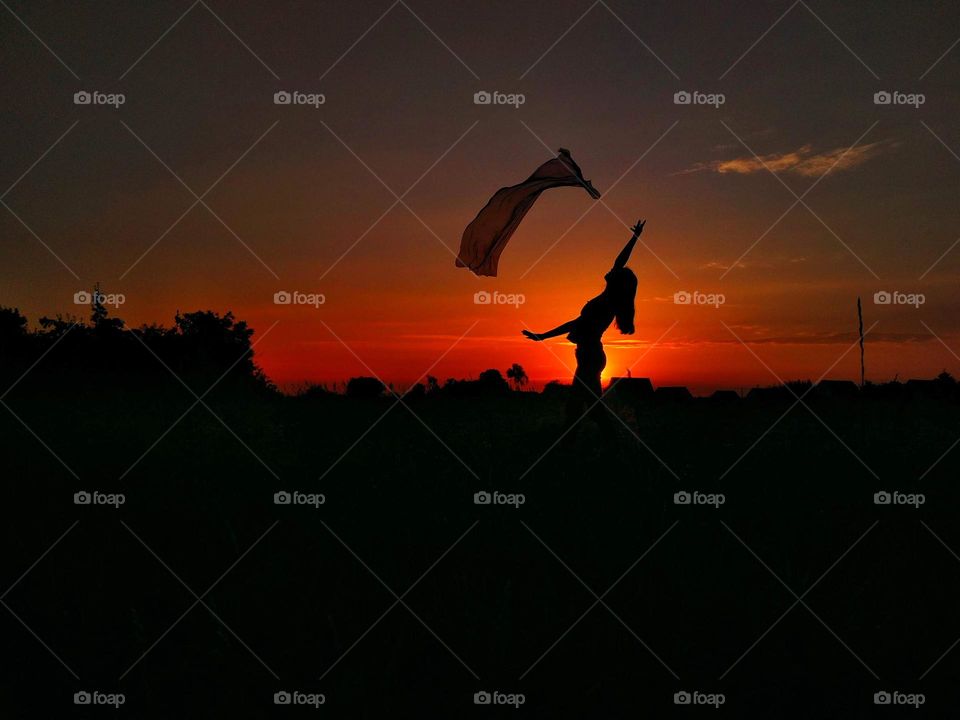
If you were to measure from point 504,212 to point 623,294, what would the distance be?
1836 mm

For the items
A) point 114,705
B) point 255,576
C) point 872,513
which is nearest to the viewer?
point 114,705

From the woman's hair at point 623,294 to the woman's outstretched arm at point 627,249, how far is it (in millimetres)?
83

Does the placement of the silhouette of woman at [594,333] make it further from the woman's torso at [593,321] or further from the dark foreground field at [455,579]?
the dark foreground field at [455,579]

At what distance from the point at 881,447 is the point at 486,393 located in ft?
22.6

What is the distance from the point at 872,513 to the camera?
8.62m

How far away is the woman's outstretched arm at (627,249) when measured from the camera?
9844 mm

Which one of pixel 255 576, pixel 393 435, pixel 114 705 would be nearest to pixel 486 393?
pixel 393 435

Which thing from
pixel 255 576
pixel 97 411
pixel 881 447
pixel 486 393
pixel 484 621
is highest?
pixel 486 393

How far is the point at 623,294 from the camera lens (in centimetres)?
1056

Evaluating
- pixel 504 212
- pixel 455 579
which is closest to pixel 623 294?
pixel 504 212

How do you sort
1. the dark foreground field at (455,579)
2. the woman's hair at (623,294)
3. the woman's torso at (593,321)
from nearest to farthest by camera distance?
1. the dark foreground field at (455,579)
2. the woman's hair at (623,294)
3. the woman's torso at (593,321)

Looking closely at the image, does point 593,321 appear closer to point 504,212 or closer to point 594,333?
point 594,333

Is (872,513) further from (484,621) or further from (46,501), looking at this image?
(46,501)

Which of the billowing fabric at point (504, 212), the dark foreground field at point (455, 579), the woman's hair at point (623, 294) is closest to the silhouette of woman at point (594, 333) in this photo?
the woman's hair at point (623, 294)
